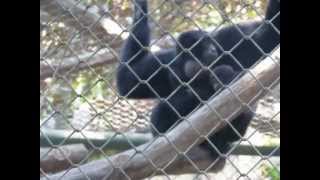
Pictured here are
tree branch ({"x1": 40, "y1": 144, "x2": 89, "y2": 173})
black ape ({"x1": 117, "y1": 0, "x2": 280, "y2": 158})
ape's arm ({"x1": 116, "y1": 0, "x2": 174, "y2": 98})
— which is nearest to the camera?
tree branch ({"x1": 40, "y1": 144, "x2": 89, "y2": 173})

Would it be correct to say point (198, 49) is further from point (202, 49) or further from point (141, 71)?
point (141, 71)

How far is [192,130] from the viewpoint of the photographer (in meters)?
1.38

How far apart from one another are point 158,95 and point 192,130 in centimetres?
20

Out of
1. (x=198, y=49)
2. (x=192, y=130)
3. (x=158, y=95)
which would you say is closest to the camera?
(x=192, y=130)

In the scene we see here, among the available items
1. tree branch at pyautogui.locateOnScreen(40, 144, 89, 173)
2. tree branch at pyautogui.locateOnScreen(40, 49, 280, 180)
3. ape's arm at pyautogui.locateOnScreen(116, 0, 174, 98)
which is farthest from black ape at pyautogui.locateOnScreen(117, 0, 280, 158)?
tree branch at pyautogui.locateOnScreen(40, 49, 280, 180)

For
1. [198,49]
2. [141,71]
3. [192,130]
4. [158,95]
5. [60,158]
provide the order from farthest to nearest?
1. [141,71]
2. [198,49]
3. [60,158]
4. [158,95]
5. [192,130]

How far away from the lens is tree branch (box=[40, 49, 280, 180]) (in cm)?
137

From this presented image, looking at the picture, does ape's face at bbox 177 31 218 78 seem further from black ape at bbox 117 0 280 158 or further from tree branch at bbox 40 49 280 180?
tree branch at bbox 40 49 280 180

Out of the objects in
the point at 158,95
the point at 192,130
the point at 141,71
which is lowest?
the point at 192,130

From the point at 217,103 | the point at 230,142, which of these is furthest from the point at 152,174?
the point at 230,142

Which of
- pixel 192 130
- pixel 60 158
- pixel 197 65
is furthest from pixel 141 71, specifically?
pixel 192 130
